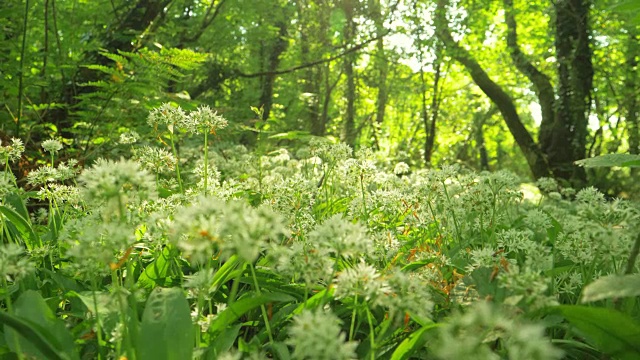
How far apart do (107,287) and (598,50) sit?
42.5 feet

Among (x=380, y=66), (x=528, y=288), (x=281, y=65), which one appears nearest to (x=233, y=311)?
(x=528, y=288)

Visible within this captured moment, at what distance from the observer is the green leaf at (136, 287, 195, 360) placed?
1.42 meters

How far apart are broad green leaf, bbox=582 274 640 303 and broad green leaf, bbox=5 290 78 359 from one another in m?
1.42

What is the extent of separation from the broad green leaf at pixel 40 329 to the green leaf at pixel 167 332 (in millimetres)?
271

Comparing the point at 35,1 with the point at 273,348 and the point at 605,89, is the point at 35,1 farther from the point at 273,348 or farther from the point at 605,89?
the point at 605,89

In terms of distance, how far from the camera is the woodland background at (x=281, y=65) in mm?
5023

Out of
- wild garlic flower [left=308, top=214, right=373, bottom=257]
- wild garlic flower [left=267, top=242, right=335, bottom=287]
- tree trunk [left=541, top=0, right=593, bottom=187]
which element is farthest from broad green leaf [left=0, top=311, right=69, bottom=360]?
tree trunk [left=541, top=0, right=593, bottom=187]

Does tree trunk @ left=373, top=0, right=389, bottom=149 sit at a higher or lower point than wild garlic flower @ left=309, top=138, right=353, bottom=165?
higher

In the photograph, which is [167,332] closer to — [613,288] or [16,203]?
[613,288]

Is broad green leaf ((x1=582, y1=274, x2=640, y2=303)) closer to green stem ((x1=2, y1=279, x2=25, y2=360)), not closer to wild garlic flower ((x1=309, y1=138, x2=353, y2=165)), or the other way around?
green stem ((x1=2, y1=279, x2=25, y2=360))

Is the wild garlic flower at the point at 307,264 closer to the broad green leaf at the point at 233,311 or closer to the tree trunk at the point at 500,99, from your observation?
the broad green leaf at the point at 233,311

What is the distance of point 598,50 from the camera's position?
12.3 meters

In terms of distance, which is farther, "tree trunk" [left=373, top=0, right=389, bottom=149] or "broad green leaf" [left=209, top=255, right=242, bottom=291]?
"tree trunk" [left=373, top=0, right=389, bottom=149]

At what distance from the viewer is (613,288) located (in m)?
1.34
